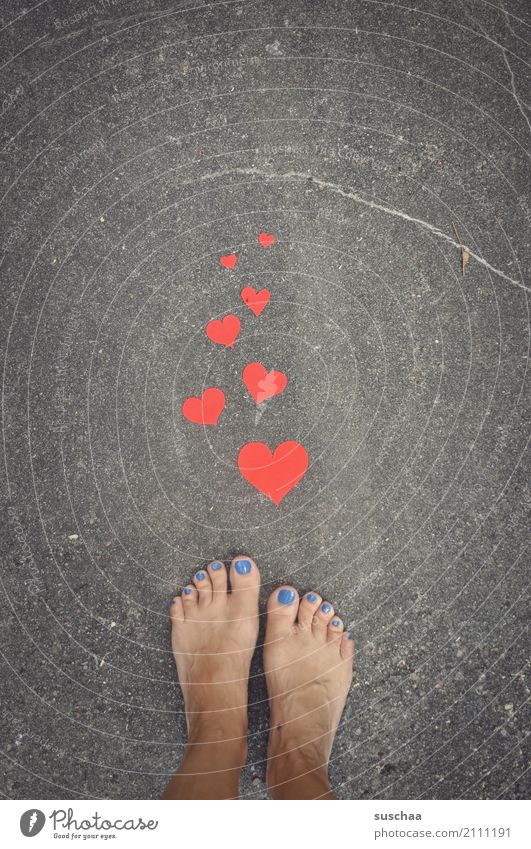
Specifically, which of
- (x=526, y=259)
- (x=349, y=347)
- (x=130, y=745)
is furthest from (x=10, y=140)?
(x=130, y=745)

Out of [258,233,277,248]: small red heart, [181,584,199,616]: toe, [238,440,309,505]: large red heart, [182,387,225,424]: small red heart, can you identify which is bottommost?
[181,584,199,616]: toe

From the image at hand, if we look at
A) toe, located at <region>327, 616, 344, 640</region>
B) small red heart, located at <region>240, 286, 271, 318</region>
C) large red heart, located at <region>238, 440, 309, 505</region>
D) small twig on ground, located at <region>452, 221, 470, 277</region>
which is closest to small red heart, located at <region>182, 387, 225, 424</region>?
large red heart, located at <region>238, 440, 309, 505</region>

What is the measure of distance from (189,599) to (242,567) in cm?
19

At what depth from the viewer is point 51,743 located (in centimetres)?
183

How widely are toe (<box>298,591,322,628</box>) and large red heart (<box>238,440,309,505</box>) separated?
1.01ft

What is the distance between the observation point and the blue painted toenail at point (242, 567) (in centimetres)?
185

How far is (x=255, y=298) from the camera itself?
1851 mm

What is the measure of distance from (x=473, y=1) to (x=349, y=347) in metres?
1.11

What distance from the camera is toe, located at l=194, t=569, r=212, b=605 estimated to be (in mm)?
1854

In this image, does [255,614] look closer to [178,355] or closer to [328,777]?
[328,777]

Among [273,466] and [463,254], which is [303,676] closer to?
[273,466]

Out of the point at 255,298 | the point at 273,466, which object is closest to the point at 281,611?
the point at 273,466

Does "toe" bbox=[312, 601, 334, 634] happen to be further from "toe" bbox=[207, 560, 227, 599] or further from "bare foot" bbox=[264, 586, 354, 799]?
"toe" bbox=[207, 560, 227, 599]

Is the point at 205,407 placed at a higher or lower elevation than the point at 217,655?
higher
